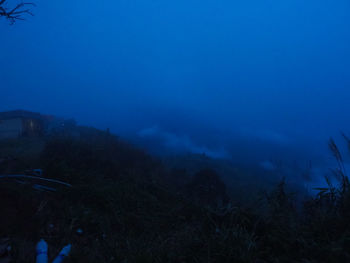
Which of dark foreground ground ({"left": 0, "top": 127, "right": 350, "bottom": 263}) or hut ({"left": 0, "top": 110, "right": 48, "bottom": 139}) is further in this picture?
hut ({"left": 0, "top": 110, "right": 48, "bottom": 139})

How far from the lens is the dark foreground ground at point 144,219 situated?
234 cm

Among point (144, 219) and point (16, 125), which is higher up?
point (16, 125)

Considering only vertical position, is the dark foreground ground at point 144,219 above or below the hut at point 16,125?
below

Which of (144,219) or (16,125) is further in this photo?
(16,125)

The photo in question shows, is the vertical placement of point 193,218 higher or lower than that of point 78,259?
higher

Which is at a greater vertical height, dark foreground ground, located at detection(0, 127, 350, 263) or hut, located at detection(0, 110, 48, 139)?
hut, located at detection(0, 110, 48, 139)

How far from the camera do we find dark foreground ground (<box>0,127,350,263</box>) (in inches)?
Result: 92.3

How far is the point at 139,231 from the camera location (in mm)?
4312

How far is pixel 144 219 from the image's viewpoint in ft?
15.7

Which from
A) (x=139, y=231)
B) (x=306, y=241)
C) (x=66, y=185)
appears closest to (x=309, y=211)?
(x=306, y=241)

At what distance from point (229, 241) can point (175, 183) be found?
689 cm

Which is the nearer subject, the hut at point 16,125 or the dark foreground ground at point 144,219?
the dark foreground ground at point 144,219

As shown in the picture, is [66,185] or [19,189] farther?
[66,185]

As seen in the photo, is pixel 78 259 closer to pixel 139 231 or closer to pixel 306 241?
pixel 139 231
